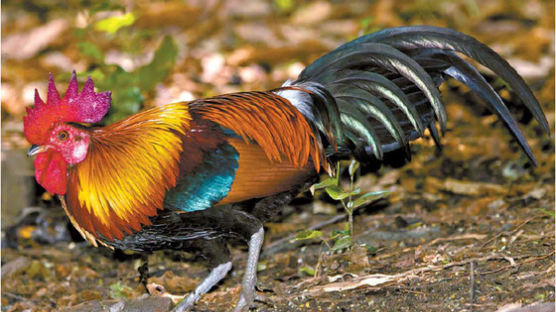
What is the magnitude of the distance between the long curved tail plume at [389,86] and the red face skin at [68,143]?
52.7 inches

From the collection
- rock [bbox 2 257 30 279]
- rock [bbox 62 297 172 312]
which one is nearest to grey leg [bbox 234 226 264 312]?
rock [bbox 62 297 172 312]

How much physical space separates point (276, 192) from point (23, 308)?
6.91ft

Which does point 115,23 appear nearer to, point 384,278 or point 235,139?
point 235,139

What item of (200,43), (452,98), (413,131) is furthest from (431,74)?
(200,43)

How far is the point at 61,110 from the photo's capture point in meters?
4.04

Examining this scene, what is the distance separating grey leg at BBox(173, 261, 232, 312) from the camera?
14.3 feet

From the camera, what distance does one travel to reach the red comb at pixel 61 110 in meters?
4.00

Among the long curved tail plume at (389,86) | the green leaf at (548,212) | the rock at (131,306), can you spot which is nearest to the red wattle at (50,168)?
the rock at (131,306)

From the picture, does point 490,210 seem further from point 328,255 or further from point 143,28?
point 143,28

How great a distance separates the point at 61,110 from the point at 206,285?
1472 mm

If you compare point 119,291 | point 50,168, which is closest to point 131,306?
point 119,291

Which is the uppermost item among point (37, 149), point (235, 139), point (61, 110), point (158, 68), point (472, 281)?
point (158, 68)

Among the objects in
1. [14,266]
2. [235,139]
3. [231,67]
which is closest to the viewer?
[235,139]

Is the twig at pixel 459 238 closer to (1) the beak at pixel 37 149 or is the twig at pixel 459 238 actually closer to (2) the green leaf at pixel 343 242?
(2) the green leaf at pixel 343 242
